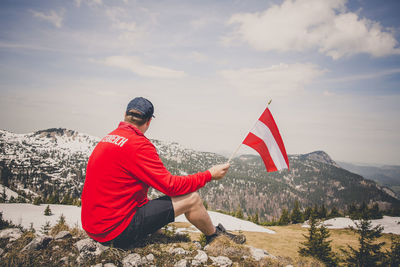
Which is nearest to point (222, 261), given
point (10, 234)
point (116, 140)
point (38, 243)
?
point (116, 140)

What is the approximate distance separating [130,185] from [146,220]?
0.74 metres

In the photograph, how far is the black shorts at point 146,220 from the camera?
3291 millimetres

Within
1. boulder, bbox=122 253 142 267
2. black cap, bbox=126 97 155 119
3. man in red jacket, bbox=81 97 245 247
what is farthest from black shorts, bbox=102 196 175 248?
black cap, bbox=126 97 155 119

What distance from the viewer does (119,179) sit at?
3010 mm

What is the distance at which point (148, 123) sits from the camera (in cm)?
359

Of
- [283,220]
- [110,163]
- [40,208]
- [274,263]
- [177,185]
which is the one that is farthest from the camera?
[283,220]

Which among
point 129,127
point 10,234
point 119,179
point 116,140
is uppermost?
point 129,127

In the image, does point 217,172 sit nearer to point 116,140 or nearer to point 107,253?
point 116,140

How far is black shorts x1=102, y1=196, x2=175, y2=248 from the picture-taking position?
10.8 feet

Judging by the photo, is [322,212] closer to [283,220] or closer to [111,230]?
[283,220]

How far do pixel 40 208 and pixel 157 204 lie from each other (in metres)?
52.6

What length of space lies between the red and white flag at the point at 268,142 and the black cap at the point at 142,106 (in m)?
3.32

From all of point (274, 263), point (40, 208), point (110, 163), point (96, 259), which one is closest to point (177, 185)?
point (110, 163)

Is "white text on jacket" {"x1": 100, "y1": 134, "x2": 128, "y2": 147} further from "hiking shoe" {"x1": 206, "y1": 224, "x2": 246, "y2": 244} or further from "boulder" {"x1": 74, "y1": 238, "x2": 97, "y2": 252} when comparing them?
"hiking shoe" {"x1": 206, "y1": 224, "x2": 246, "y2": 244}
